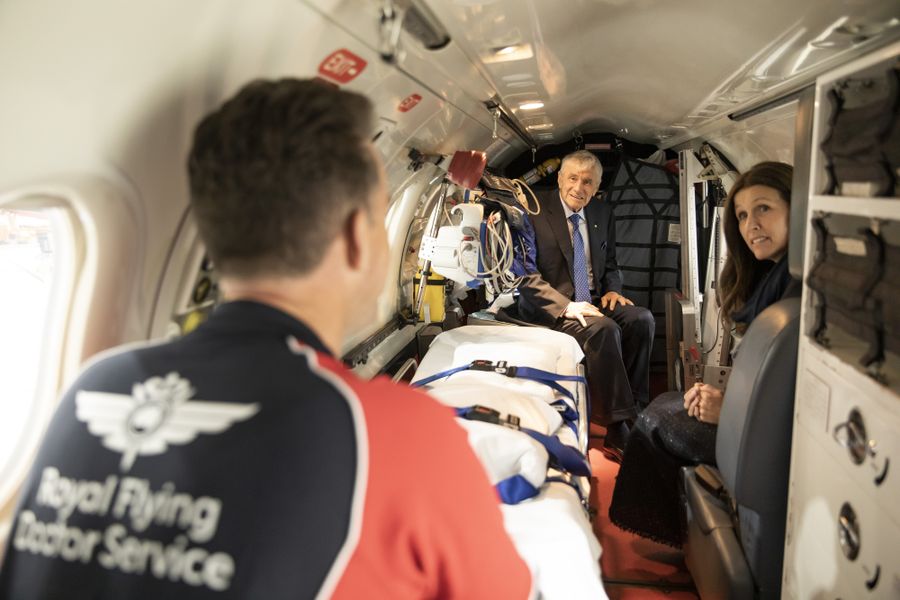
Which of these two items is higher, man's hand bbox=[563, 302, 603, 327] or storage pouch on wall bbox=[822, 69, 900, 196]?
storage pouch on wall bbox=[822, 69, 900, 196]

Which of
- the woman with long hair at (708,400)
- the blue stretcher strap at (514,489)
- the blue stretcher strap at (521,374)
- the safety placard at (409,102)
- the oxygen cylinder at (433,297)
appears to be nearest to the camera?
the blue stretcher strap at (514,489)

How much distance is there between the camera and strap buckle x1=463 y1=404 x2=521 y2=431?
2.23m

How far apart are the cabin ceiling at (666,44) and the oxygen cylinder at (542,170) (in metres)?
3.04

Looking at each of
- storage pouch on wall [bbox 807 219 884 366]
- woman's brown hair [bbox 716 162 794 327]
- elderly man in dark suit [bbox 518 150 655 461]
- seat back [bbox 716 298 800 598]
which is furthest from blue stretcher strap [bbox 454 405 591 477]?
elderly man in dark suit [bbox 518 150 655 461]

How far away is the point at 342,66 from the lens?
1.86 meters

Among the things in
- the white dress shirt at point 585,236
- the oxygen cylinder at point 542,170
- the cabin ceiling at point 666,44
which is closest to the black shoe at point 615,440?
the white dress shirt at point 585,236

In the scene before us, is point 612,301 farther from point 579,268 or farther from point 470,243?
point 470,243

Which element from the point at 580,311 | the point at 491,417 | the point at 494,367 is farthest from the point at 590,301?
the point at 491,417

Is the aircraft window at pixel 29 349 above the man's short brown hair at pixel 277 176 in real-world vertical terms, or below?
below

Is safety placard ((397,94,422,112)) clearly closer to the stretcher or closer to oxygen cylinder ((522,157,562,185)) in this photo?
the stretcher

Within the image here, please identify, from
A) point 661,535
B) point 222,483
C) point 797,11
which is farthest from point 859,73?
point 661,535

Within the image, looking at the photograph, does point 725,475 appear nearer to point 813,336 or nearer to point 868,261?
point 813,336

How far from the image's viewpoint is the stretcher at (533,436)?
1.76 metres

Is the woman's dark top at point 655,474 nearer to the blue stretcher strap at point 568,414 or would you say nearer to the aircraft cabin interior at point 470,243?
the aircraft cabin interior at point 470,243
